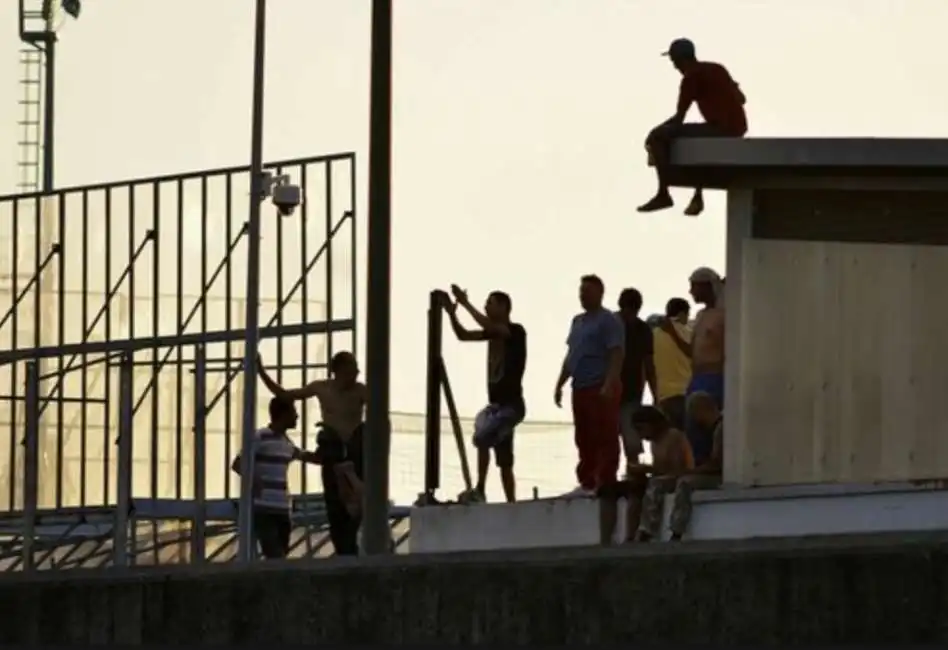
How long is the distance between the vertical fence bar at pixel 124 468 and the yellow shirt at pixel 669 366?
3.79 meters

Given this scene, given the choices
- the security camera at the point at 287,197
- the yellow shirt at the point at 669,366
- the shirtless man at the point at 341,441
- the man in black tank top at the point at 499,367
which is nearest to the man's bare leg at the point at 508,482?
the man in black tank top at the point at 499,367

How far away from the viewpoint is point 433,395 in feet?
77.7

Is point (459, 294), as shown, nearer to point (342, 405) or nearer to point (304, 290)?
point (342, 405)

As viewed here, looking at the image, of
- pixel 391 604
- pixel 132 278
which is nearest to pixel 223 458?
pixel 132 278

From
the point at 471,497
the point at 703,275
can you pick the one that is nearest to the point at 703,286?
the point at 703,275

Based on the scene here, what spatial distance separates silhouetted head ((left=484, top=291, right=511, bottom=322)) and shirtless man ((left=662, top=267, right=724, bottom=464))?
136 centimetres

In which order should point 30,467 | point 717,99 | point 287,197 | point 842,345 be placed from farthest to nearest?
point 287,197
point 30,467
point 717,99
point 842,345

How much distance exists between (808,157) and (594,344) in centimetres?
157

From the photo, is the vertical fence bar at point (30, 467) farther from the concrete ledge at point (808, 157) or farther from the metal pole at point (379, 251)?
the concrete ledge at point (808, 157)

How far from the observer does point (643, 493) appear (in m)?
19.9

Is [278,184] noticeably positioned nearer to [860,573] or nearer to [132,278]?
[132,278]

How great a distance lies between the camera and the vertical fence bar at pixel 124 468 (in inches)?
957

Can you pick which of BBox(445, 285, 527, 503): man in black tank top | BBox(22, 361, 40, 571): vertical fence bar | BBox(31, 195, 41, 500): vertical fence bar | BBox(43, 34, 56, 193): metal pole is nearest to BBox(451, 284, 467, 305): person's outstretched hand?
BBox(445, 285, 527, 503): man in black tank top

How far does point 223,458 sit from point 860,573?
990 inches
